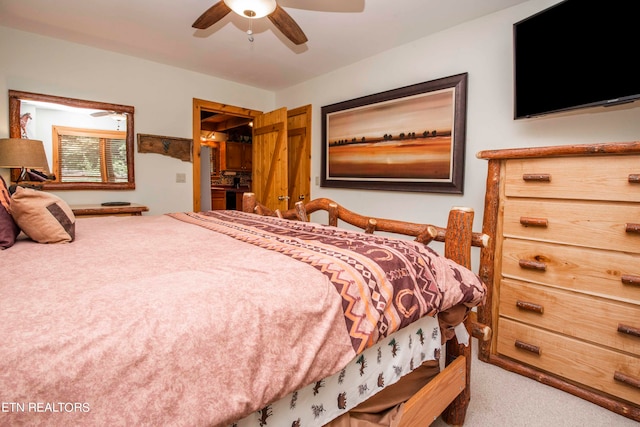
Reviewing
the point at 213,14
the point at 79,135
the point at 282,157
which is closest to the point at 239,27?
the point at 213,14

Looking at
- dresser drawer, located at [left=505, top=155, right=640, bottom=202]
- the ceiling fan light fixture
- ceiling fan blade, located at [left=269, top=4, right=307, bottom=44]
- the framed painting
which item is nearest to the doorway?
the framed painting

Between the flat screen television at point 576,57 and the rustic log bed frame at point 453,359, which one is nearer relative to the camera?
the rustic log bed frame at point 453,359

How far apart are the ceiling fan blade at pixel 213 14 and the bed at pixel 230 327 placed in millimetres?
1535

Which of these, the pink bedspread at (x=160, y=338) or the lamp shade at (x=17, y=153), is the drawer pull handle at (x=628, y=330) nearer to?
the pink bedspread at (x=160, y=338)

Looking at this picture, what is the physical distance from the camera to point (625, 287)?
5.32ft

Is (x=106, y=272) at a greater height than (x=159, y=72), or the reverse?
(x=159, y=72)

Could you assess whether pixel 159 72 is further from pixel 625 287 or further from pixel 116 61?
pixel 625 287

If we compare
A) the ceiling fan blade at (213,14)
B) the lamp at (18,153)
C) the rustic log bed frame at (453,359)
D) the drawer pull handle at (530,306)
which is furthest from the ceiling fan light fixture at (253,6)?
the drawer pull handle at (530,306)

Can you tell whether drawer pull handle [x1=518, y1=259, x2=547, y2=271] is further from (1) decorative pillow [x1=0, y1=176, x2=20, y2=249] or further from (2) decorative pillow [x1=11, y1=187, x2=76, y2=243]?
(1) decorative pillow [x1=0, y1=176, x2=20, y2=249]

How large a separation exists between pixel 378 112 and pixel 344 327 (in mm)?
2981

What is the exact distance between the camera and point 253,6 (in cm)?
192

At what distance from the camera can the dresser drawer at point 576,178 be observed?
1600 mm

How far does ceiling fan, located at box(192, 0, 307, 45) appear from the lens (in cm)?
191

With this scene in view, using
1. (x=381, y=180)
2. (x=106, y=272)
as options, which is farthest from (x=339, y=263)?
(x=381, y=180)
